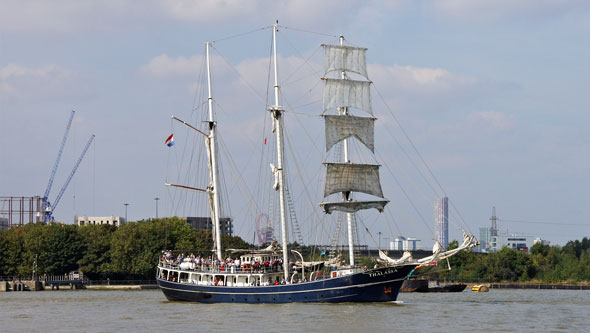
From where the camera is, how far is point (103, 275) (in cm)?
17362

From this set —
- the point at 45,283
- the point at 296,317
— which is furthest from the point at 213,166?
the point at 45,283

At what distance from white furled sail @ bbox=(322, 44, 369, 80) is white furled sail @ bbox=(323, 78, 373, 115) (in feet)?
4.96

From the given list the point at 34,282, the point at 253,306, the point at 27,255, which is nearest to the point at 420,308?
the point at 253,306

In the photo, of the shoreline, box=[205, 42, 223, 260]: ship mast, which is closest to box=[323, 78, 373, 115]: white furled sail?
box=[205, 42, 223, 260]: ship mast

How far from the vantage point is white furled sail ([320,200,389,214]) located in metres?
96.3

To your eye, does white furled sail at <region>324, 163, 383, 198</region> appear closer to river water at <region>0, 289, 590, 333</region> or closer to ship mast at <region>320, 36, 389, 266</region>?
ship mast at <region>320, 36, 389, 266</region>

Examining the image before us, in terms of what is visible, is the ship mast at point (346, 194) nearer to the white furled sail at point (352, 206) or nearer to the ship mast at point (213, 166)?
the white furled sail at point (352, 206)

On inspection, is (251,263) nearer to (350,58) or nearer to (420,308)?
(420,308)

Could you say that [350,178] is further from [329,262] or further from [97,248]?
[97,248]

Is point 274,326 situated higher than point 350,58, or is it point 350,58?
point 350,58

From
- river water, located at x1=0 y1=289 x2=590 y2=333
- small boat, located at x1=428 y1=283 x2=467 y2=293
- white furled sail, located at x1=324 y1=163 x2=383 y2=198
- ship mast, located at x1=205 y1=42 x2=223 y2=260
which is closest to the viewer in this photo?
river water, located at x1=0 y1=289 x2=590 y2=333

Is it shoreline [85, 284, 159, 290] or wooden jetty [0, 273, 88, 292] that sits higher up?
wooden jetty [0, 273, 88, 292]

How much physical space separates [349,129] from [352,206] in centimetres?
809

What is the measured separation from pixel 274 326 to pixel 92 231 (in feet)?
382
